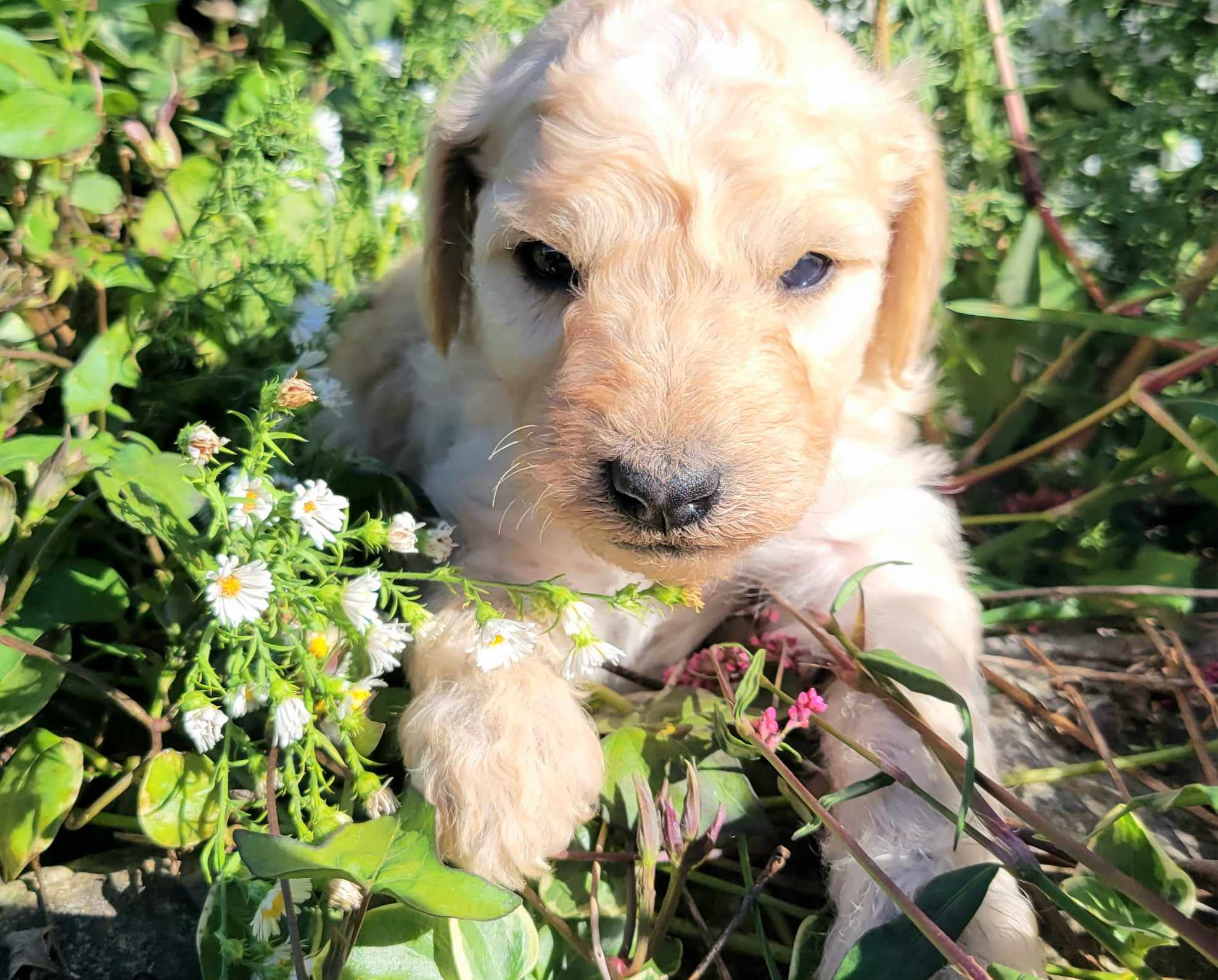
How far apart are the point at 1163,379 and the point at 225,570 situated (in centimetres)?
207

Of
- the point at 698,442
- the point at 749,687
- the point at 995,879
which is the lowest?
the point at 995,879

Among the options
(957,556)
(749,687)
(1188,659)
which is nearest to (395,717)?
(749,687)

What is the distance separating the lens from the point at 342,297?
2479 mm

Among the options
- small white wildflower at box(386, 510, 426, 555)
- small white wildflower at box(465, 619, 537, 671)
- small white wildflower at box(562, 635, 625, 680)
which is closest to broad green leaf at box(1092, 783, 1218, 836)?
small white wildflower at box(562, 635, 625, 680)

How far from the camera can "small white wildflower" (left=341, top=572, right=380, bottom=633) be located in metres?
1.48

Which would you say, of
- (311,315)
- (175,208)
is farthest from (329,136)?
(311,315)

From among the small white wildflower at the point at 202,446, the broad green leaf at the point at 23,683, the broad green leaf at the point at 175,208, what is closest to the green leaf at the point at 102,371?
the broad green leaf at the point at 175,208

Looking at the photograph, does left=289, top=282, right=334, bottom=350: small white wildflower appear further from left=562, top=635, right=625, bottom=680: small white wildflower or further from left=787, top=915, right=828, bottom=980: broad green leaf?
left=787, top=915, right=828, bottom=980: broad green leaf

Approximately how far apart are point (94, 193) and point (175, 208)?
190 mm

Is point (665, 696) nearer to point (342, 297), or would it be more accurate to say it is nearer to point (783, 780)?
point (783, 780)

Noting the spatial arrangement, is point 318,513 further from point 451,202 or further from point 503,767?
point 451,202

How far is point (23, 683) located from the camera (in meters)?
1.69

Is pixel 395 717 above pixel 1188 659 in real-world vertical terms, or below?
below

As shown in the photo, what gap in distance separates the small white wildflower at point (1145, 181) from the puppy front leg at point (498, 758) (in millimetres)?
2151
